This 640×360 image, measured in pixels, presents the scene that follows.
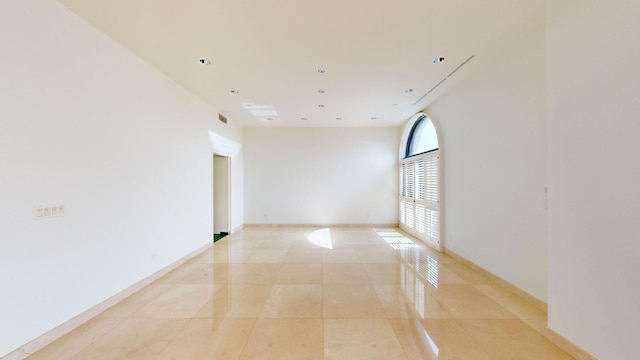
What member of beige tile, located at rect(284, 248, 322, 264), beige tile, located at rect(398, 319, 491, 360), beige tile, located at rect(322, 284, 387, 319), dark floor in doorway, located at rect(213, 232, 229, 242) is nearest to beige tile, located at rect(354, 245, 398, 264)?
beige tile, located at rect(284, 248, 322, 264)

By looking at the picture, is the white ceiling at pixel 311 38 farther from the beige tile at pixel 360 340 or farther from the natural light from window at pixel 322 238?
the natural light from window at pixel 322 238

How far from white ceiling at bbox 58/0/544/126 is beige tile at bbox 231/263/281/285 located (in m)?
3.15

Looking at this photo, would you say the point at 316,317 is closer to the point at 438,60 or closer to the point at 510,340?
the point at 510,340

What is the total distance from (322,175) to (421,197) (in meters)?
3.09

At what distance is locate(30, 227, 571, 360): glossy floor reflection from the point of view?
6.77ft

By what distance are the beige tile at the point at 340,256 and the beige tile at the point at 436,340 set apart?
6.54 feet

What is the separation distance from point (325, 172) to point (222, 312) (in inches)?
215

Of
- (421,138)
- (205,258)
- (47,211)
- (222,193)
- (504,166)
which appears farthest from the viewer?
(222,193)

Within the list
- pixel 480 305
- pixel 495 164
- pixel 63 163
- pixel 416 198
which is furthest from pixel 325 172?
pixel 63 163

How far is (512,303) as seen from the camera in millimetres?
2830

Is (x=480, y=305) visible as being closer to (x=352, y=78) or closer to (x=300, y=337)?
(x=300, y=337)

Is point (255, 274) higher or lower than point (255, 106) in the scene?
lower

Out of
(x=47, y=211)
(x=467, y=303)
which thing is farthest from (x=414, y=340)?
(x=47, y=211)

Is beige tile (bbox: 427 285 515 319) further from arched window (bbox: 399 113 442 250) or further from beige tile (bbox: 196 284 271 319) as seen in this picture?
beige tile (bbox: 196 284 271 319)
